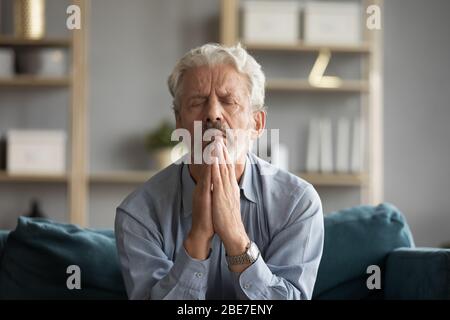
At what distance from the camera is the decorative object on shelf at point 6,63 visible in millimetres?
4328

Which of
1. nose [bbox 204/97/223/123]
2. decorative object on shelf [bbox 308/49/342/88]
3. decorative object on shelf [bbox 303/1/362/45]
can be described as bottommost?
nose [bbox 204/97/223/123]

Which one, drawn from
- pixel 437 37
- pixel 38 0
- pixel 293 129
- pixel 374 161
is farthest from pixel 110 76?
pixel 437 37

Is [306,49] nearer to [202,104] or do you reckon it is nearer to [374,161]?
[374,161]

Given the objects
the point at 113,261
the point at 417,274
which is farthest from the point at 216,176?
the point at 417,274

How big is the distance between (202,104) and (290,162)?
279 cm

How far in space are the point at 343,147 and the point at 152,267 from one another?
110 inches

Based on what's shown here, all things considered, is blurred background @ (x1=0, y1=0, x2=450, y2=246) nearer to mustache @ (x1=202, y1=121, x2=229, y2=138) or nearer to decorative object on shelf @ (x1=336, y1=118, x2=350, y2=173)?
decorative object on shelf @ (x1=336, y1=118, x2=350, y2=173)

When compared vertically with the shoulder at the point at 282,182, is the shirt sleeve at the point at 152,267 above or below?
below

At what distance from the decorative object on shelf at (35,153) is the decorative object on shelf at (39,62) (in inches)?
13.8

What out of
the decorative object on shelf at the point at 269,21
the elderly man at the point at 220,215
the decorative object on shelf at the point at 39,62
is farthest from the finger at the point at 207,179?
the decorative object on shelf at the point at 39,62

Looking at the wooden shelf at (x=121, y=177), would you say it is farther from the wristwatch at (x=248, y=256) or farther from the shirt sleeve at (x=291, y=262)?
the wristwatch at (x=248, y=256)

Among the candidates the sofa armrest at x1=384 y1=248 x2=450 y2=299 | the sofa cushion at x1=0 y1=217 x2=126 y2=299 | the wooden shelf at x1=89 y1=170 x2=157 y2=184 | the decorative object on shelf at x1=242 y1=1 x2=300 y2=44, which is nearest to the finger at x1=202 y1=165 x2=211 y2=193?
the sofa cushion at x1=0 y1=217 x2=126 y2=299

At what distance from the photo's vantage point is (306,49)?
171 inches

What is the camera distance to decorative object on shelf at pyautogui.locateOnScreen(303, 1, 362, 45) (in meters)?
4.36
